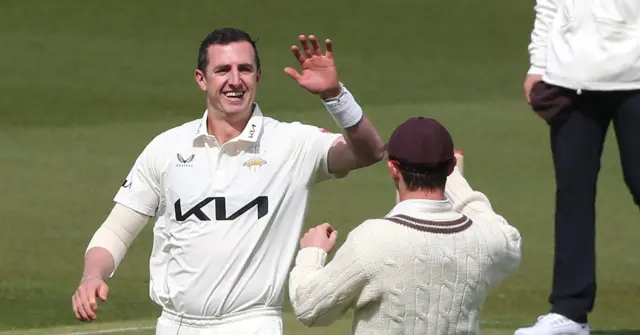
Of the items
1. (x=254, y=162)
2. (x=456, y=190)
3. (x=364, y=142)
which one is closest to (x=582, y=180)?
(x=456, y=190)

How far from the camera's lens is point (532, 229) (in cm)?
1103

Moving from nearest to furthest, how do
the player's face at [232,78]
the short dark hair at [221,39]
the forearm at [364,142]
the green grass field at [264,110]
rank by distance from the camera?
the forearm at [364,142] → the player's face at [232,78] → the short dark hair at [221,39] → the green grass field at [264,110]

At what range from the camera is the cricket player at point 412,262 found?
15.4 ft

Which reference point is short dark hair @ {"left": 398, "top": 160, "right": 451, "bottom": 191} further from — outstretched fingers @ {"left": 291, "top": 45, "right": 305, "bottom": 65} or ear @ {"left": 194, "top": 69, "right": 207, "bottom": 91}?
ear @ {"left": 194, "top": 69, "right": 207, "bottom": 91}

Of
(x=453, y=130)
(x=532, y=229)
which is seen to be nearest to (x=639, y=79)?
(x=532, y=229)

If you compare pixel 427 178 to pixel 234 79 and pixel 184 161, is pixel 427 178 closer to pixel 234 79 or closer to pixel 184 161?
pixel 234 79

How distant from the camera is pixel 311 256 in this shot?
4926mm

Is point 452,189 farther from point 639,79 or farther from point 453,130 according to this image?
point 453,130

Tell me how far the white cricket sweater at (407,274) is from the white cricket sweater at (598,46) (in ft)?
5.17

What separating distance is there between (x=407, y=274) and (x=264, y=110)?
35.6 ft

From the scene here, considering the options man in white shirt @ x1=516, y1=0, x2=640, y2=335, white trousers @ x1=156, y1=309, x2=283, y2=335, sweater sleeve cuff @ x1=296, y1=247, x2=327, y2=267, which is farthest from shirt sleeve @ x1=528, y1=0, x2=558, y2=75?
sweater sleeve cuff @ x1=296, y1=247, x2=327, y2=267

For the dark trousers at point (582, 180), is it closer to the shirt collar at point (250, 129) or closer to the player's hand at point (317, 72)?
the shirt collar at point (250, 129)

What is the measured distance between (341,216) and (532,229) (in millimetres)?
1464

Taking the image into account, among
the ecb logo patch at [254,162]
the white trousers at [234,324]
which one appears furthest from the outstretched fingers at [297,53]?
the white trousers at [234,324]
